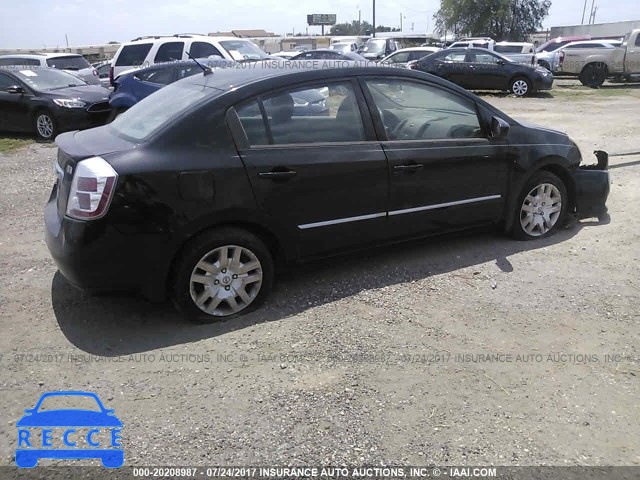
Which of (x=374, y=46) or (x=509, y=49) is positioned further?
(x=374, y=46)

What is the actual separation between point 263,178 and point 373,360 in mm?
1395

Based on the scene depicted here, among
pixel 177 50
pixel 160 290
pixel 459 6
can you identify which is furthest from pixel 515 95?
pixel 459 6

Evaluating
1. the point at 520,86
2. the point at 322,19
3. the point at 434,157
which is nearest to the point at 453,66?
the point at 520,86

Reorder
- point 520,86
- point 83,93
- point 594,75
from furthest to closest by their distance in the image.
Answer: point 594,75 < point 520,86 < point 83,93

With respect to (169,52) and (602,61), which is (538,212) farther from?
(602,61)

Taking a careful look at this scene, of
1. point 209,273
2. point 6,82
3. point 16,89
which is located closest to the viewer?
point 209,273

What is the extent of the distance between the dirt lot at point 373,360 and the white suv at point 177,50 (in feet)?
28.5

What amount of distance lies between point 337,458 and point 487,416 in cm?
82

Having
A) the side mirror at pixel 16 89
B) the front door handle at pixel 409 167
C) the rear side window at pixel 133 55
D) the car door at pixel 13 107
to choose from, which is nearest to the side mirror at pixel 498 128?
the front door handle at pixel 409 167

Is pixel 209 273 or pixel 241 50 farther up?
pixel 241 50

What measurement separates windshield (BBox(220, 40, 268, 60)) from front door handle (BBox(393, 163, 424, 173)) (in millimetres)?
9251

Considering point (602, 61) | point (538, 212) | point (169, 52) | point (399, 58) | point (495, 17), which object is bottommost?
point (538, 212)

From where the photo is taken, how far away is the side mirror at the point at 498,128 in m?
4.70

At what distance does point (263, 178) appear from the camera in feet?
12.5
